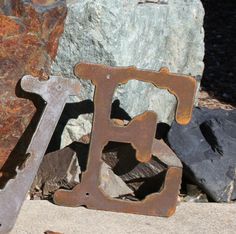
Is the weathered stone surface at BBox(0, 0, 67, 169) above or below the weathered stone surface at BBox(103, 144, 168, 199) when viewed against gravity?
above

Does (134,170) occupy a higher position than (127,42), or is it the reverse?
(127,42)

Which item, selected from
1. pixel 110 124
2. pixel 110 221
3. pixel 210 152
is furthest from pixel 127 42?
pixel 110 221

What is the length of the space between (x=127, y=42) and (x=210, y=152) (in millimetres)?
779

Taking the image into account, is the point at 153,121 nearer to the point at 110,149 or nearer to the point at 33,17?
the point at 110,149

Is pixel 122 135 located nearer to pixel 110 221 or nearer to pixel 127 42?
pixel 110 221

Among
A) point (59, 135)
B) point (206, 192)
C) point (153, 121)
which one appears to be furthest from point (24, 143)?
point (206, 192)

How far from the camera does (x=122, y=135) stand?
4051 mm

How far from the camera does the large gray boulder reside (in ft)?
14.4

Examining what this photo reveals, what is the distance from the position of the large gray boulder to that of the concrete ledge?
64 cm

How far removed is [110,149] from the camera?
4.34 meters

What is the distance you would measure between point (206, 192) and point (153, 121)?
631 millimetres

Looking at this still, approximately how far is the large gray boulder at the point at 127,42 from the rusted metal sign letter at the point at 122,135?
400 mm

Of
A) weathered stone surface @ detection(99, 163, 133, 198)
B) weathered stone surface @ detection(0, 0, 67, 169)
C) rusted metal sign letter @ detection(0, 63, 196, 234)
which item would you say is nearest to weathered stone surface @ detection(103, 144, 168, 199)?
weathered stone surface @ detection(99, 163, 133, 198)

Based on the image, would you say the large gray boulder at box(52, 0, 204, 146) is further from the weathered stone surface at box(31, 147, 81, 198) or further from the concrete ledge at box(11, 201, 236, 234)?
the concrete ledge at box(11, 201, 236, 234)
